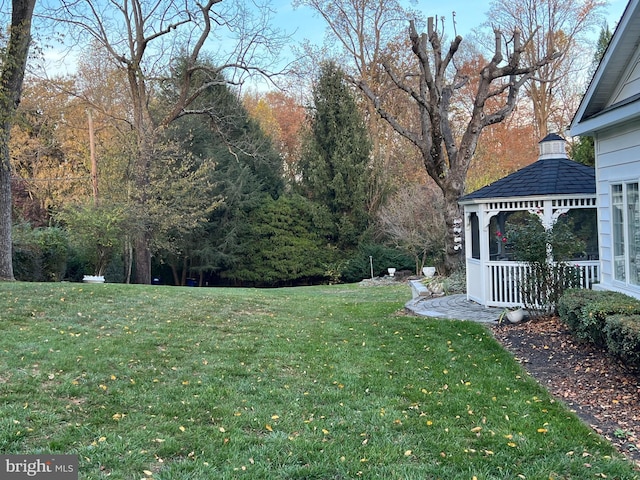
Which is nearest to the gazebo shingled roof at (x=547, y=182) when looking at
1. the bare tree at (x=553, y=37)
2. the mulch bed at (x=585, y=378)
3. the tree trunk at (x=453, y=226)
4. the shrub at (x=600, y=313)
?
the tree trunk at (x=453, y=226)

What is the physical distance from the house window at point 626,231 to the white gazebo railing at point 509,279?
1.71 m

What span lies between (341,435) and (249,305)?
6.97 m

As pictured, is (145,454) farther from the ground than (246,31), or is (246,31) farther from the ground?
(246,31)

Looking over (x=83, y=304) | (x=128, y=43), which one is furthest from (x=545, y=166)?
(x=128, y=43)

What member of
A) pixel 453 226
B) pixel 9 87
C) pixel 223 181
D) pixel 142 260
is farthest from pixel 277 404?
pixel 223 181

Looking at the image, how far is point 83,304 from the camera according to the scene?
8703 millimetres

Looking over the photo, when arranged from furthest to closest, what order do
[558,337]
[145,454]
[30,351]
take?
[558,337]
[30,351]
[145,454]

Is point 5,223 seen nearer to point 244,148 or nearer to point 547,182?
point 547,182

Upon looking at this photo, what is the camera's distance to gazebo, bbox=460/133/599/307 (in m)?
9.00

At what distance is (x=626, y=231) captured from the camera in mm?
6547

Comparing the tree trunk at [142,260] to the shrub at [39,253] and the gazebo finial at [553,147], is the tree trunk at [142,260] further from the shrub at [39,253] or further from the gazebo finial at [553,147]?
the gazebo finial at [553,147]

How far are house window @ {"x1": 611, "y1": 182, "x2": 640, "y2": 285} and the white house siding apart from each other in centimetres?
9

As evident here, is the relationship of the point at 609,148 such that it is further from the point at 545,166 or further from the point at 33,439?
the point at 33,439

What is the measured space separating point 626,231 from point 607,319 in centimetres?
197
